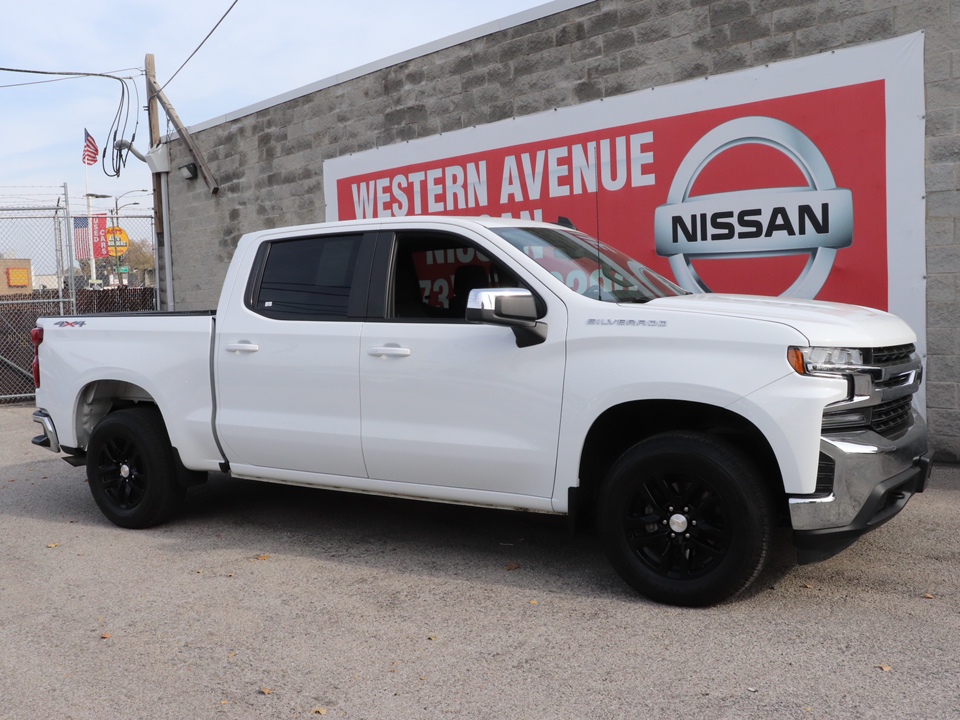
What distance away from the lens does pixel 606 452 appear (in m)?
4.70

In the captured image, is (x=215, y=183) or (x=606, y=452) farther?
(x=215, y=183)

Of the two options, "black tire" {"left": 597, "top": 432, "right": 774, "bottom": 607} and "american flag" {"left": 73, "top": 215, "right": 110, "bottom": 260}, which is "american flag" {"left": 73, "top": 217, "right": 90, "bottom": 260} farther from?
"black tire" {"left": 597, "top": 432, "right": 774, "bottom": 607}

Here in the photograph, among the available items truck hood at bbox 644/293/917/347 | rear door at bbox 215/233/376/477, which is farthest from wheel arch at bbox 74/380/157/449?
truck hood at bbox 644/293/917/347

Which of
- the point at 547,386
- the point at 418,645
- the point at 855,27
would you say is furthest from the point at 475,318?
the point at 855,27

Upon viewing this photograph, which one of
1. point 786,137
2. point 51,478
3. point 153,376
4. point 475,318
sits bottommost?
point 51,478

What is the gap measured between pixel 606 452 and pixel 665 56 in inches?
208

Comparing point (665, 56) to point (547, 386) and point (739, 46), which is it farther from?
point (547, 386)

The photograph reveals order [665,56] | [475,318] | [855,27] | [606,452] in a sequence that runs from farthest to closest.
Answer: [665,56], [855,27], [606,452], [475,318]

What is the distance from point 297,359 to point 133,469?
167 cm

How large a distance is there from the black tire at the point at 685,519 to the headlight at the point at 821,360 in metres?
0.50

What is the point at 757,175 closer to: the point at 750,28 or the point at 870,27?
the point at 750,28

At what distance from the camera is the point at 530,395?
4559 millimetres

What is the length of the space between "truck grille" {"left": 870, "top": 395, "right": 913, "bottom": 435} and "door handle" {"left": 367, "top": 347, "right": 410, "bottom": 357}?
7.69 feet

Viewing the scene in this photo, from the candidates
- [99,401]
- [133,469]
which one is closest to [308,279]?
[133,469]
